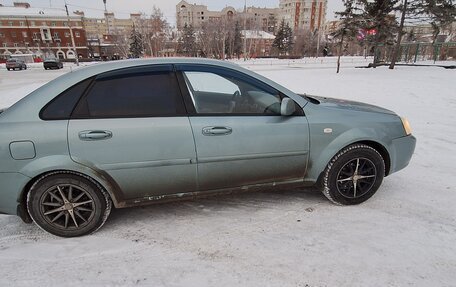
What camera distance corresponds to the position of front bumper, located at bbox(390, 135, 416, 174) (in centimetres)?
328

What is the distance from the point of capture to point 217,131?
2.75m

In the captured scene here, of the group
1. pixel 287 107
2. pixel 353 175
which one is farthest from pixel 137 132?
pixel 353 175

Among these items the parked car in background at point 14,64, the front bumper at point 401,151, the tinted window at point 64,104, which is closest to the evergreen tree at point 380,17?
the front bumper at point 401,151

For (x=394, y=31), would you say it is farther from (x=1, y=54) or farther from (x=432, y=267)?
(x=1, y=54)

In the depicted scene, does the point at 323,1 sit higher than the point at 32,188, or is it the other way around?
the point at 323,1

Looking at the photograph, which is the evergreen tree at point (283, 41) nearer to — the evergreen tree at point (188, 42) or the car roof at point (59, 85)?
the evergreen tree at point (188, 42)

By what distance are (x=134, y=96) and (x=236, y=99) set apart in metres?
1.05

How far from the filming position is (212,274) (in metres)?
2.30

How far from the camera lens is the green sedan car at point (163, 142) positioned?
2.52m

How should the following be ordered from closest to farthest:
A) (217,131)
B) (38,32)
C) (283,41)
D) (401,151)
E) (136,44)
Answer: (217,131) → (401,151) → (136,44) → (283,41) → (38,32)

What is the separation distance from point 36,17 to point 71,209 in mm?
92981

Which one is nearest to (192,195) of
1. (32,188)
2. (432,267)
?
(32,188)

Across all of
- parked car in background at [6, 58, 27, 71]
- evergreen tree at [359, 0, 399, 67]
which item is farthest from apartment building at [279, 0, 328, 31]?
parked car in background at [6, 58, 27, 71]

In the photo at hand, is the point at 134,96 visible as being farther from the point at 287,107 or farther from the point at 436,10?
the point at 436,10
